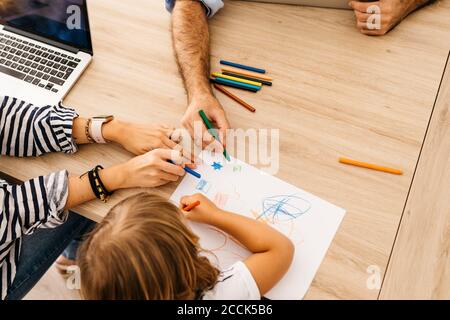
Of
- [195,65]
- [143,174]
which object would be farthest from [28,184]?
[195,65]

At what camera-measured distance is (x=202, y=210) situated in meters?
0.84

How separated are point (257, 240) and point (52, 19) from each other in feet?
2.40

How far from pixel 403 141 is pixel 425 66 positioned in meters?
0.25

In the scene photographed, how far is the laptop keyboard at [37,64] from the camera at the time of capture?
3.44 ft

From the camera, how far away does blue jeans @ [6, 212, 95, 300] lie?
105 centimetres

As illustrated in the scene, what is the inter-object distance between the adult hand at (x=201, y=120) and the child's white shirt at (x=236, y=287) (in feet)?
0.98

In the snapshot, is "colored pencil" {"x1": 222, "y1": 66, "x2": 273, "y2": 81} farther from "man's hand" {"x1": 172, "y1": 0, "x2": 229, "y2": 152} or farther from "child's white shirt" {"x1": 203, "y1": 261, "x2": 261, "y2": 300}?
"child's white shirt" {"x1": 203, "y1": 261, "x2": 261, "y2": 300}

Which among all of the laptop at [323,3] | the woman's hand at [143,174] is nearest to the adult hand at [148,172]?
Result: the woman's hand at [143,174]

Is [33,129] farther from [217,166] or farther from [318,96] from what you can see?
[318,96]

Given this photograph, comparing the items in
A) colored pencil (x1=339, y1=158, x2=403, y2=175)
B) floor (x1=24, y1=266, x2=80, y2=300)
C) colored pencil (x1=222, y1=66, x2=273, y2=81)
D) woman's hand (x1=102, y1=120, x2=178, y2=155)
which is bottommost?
floor (x1=24, y1=266, x2=80, y2=300)

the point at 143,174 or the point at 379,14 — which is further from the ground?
the point at 379,14

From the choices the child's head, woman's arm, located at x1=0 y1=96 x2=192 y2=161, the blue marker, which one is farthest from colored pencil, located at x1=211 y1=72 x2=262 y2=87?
the child's head

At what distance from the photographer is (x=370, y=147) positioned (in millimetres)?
938

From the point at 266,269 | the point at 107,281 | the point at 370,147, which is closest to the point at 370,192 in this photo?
the point at 370,147
